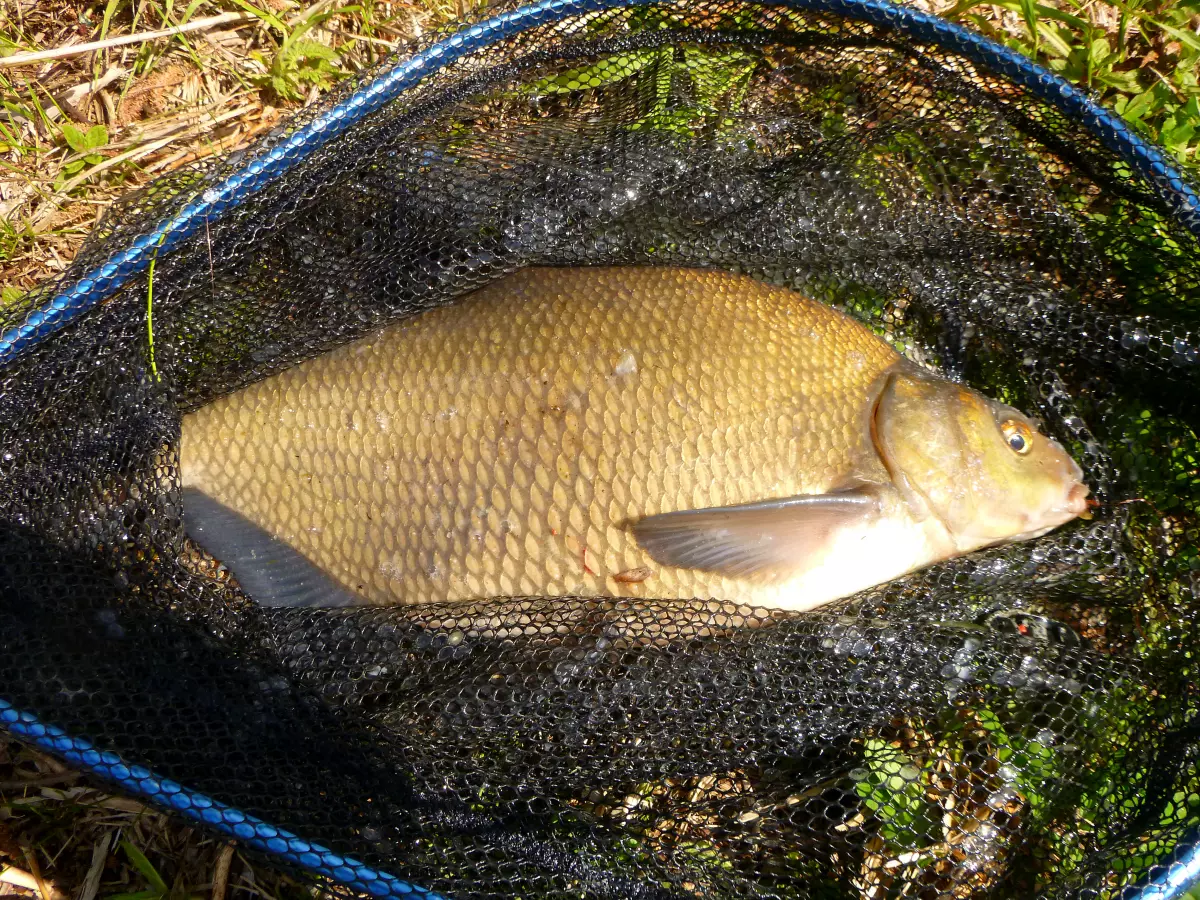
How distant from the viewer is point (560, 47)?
180 centimetres

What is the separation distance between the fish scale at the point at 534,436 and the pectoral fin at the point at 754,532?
0.03 metres

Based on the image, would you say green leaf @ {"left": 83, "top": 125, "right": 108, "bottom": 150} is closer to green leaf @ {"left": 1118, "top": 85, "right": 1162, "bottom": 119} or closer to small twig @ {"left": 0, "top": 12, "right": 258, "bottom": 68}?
small twig @ {"left": 0, "top": 12, "right": 258, "bottom": 68}

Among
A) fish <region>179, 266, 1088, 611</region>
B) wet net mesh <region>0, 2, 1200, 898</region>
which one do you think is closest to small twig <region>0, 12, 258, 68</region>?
wet net mesh <region>0, 2, 1200, 898</region>

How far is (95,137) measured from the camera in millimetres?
2076

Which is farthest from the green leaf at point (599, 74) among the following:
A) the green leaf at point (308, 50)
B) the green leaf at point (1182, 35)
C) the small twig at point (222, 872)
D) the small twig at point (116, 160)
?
the small twig at point (222, 872)

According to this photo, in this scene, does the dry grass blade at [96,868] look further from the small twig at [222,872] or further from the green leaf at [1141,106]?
the green leaf at [1141,106]

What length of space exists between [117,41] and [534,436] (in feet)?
5.22

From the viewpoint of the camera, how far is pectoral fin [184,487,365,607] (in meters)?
1.56

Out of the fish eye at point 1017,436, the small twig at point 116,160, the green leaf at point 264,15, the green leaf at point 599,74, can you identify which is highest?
the green leaf at point 264,15

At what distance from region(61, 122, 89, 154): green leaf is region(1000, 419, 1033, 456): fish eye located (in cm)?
226

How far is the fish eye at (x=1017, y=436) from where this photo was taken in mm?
A: 1605

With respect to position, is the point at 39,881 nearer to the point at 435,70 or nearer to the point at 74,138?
the point at 74,138

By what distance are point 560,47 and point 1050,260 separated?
113cm

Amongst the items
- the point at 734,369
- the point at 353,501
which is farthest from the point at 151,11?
the point at 734,369
